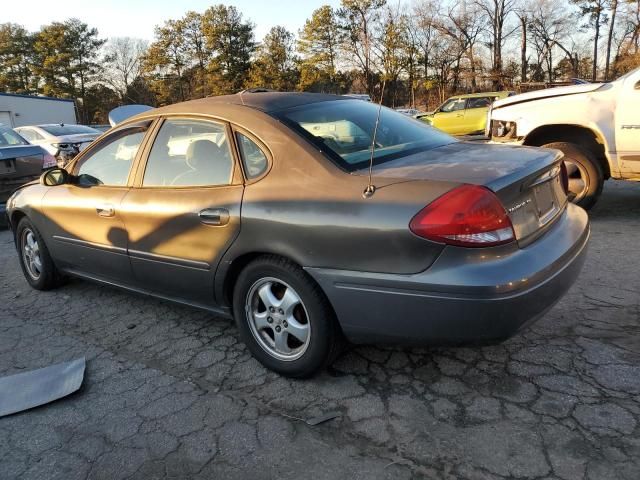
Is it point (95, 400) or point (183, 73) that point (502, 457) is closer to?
point (95, 400)

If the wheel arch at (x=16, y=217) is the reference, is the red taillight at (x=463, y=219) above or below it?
above

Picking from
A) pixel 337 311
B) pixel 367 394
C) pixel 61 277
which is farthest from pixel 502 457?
pixel 61 277

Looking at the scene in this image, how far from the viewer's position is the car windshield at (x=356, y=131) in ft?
8.87

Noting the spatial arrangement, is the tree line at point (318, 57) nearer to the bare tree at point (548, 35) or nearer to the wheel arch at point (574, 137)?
the bare tree at point (548, 35)

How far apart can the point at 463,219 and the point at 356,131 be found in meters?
1.10

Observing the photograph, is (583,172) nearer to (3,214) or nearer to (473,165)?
(473,165)

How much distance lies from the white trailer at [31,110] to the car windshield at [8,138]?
22.3m

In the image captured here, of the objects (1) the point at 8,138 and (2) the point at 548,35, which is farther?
(2) the point at 548,35

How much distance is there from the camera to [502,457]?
205 centimetres

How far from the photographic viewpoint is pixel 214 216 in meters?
2.82

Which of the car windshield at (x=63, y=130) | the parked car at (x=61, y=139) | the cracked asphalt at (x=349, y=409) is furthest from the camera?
the car windshield at (x=63, y=130)

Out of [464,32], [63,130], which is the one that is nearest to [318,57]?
[464,32]

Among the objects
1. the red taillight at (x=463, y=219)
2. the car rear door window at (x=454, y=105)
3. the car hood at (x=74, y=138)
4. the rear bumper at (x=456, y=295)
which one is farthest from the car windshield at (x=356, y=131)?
the car rear door window at (x=454, y=105)

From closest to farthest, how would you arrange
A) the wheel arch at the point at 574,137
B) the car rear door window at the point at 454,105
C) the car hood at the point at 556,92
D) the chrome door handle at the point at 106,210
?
the chrome door handle at the point at 106,210, the car hood at the point at 556,92, the wheel arch at the point at 574,137, the car rear door window at the point at 454,105
